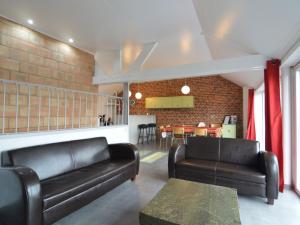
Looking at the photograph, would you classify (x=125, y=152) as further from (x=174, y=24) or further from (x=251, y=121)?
(x=251, y=121)

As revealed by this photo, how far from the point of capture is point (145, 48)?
4777 millimetres

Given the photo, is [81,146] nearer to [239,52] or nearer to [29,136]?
[29,136]

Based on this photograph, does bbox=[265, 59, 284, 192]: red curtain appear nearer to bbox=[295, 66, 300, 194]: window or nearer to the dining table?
Answer: bbox=[295, 66, 300, 194]: window

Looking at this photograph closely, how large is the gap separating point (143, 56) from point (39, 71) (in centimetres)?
256

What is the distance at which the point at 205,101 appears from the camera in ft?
24.3

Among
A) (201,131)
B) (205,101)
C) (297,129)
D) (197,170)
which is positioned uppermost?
(205,101)

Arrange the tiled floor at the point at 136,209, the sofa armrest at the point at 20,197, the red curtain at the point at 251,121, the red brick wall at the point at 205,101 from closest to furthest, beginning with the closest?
the sofa armrest at the point at 20,197 → the tiled floor at the point at 136,209 → the red curtain at the point at 251,121 → the red brick wall at the point at 205,101

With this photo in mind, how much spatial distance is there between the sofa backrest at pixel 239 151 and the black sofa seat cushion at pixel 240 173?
18 centimetres

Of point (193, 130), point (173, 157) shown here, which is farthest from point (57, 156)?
point (193, 130)

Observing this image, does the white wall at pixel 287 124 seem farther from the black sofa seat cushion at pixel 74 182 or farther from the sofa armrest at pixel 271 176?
the black sofa seat cushion at pixel 74 182

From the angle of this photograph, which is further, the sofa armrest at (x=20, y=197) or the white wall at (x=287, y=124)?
the white wall at (x=287, y=124)

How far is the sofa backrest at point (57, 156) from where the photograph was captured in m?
2.10

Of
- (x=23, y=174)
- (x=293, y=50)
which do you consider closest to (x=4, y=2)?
(x=23, y=174)

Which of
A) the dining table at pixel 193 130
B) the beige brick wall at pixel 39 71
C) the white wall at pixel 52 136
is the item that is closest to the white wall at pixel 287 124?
the dining table at pixel 193 130
